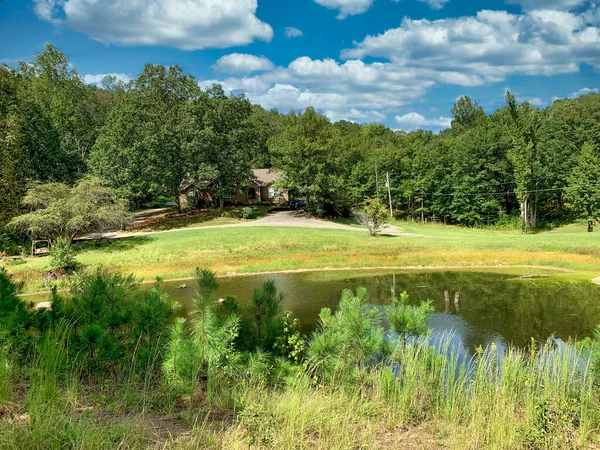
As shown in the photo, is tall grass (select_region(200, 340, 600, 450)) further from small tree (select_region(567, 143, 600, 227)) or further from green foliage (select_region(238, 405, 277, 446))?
small tree (select_region(567, 143, 600, 227))

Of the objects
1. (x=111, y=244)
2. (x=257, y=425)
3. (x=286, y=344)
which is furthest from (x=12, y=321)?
(x=111, y=244)

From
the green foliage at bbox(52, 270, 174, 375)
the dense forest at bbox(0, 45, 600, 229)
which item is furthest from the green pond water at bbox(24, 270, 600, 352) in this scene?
the dense forest at bbox(0, 45, 600, 229)

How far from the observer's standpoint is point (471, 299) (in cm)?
1977

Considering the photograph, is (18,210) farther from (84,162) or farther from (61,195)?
(84,162)

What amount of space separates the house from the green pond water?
2626 centimetres

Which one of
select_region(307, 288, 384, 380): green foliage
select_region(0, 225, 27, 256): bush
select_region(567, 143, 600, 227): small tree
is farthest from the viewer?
select_region(567, 143, 600, 227): small tree

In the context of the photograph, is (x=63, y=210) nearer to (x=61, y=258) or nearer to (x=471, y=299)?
(x=61, y=258)

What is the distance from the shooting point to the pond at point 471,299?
14.9 meters

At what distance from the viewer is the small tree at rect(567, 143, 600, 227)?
44594mm

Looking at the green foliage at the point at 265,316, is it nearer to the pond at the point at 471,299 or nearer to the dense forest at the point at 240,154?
the pond at the point at 471,299

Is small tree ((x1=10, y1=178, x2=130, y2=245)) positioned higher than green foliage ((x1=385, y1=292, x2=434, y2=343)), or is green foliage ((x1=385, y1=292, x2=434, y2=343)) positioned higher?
small tree ((x1=10, y1=178, x2=130, y2=245))

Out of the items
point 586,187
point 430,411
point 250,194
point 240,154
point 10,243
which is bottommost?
point 430,411

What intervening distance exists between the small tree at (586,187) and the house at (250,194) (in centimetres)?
3202

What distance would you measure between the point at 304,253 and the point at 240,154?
61.1 ft
